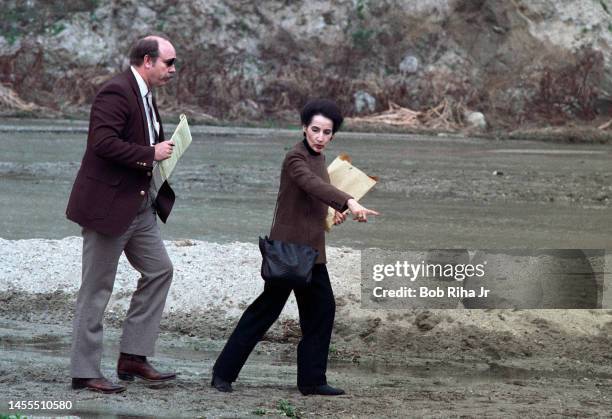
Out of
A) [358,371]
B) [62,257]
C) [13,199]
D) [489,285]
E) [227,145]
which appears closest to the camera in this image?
[358,371]

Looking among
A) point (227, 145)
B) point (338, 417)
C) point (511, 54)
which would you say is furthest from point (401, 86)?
point (338, 417)

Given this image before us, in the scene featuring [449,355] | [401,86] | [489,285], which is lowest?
[449,355]

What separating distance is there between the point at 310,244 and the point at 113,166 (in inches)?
43.4

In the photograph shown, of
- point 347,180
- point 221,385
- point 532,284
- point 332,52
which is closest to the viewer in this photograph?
point 221,385

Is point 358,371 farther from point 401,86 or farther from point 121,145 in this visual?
point 401,86

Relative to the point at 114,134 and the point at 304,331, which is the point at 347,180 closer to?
the point at 304,331

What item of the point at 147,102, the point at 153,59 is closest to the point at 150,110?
the point at 147,102

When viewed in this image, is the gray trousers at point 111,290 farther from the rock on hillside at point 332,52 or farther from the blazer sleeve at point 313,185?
the rock on hillside at point 332,52

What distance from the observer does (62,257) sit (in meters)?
10.1

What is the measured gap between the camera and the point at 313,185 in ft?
20.5

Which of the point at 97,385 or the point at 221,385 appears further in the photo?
the point at 221,385

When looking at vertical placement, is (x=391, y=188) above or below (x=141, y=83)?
Result: above

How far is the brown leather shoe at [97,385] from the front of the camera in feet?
20.6

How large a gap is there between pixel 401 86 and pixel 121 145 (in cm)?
2928
